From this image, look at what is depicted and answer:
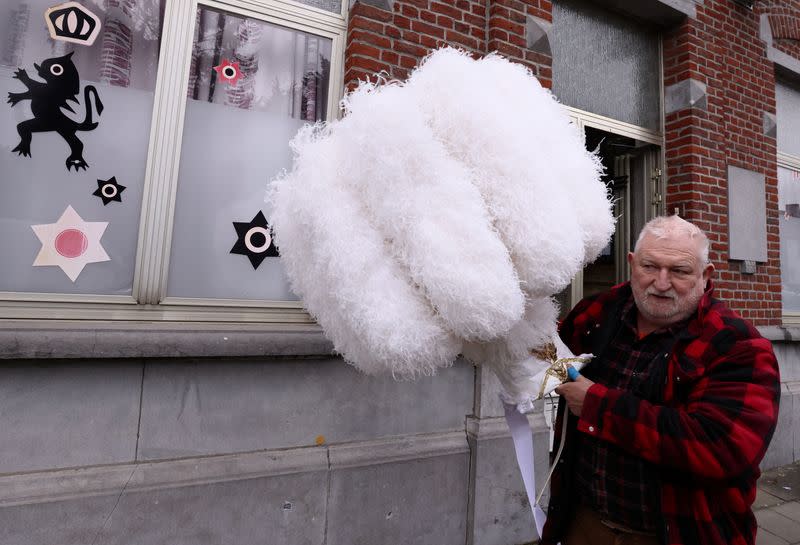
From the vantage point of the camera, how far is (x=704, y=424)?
1415 mm

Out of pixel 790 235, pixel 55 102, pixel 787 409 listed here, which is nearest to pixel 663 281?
pixel 55 102

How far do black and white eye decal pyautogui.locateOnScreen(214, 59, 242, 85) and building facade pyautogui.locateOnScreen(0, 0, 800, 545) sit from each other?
0.04 ft

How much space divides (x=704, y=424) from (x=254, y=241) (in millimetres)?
2504

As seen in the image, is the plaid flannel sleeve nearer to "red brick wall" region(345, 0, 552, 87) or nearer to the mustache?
the mustache

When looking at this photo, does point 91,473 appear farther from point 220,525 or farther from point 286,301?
point 286,301

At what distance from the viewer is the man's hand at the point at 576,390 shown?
149 centimetres

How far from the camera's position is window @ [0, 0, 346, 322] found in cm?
254

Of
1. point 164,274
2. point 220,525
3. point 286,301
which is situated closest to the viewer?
point 220,525

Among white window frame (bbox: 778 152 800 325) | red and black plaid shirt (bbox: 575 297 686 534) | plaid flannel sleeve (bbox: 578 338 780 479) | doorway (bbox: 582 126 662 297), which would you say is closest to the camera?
plaid flannel sleeve (bbox: 578 338 780 479)

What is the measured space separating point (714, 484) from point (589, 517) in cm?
46

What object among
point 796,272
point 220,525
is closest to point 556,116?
point 220,525

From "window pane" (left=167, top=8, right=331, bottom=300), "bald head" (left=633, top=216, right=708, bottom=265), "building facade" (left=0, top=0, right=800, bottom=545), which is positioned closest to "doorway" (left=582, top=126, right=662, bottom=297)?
"building facade" (left=0, top=0, right=800, bottom=545)

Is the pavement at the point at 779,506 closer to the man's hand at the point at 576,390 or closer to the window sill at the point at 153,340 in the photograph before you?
the man's hand at the point at 576,390

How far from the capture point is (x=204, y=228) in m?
2.90
